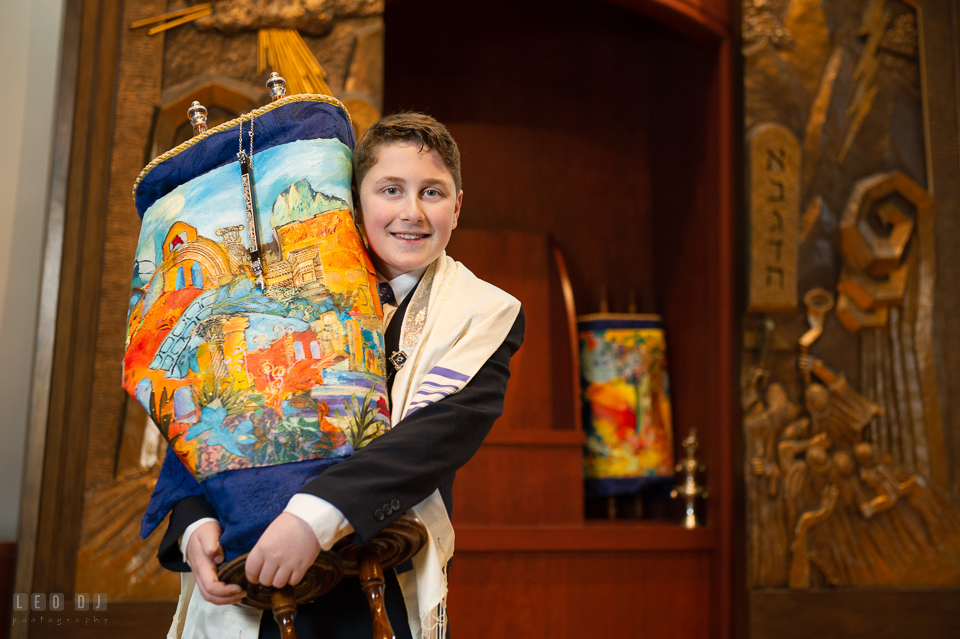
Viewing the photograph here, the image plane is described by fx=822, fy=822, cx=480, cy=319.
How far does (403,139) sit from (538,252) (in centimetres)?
203

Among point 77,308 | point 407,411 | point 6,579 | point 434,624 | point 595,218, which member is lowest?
point 6,579

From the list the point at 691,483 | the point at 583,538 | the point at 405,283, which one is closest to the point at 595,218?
the point at 691,483

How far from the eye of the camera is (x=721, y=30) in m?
2.82

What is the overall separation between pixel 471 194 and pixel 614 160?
2.06 ft

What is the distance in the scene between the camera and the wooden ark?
→ 2.23 metres

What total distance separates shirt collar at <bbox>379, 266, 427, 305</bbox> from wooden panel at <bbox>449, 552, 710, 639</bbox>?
160 centimetres

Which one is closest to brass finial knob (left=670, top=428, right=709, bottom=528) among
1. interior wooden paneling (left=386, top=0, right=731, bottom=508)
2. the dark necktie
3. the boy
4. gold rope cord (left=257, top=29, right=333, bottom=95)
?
interior wooden paneling (left=386, top=0, right=731, bottom=508)

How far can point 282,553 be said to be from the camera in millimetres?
916

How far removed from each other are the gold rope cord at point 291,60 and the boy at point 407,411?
4.32 ft

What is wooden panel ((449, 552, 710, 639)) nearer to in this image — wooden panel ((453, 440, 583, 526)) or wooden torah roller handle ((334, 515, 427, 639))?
wooden panel ((453, 440, 583, 526))

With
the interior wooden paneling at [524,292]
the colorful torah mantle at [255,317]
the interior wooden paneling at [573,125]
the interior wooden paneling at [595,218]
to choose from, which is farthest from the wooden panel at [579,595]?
the colorful torah mantle at [255,317]

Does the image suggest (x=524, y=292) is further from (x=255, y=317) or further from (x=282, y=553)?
(x=282, y=553)

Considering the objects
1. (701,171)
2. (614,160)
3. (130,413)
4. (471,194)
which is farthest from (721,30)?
(130,413)

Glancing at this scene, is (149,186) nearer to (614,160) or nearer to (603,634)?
(603,634)
